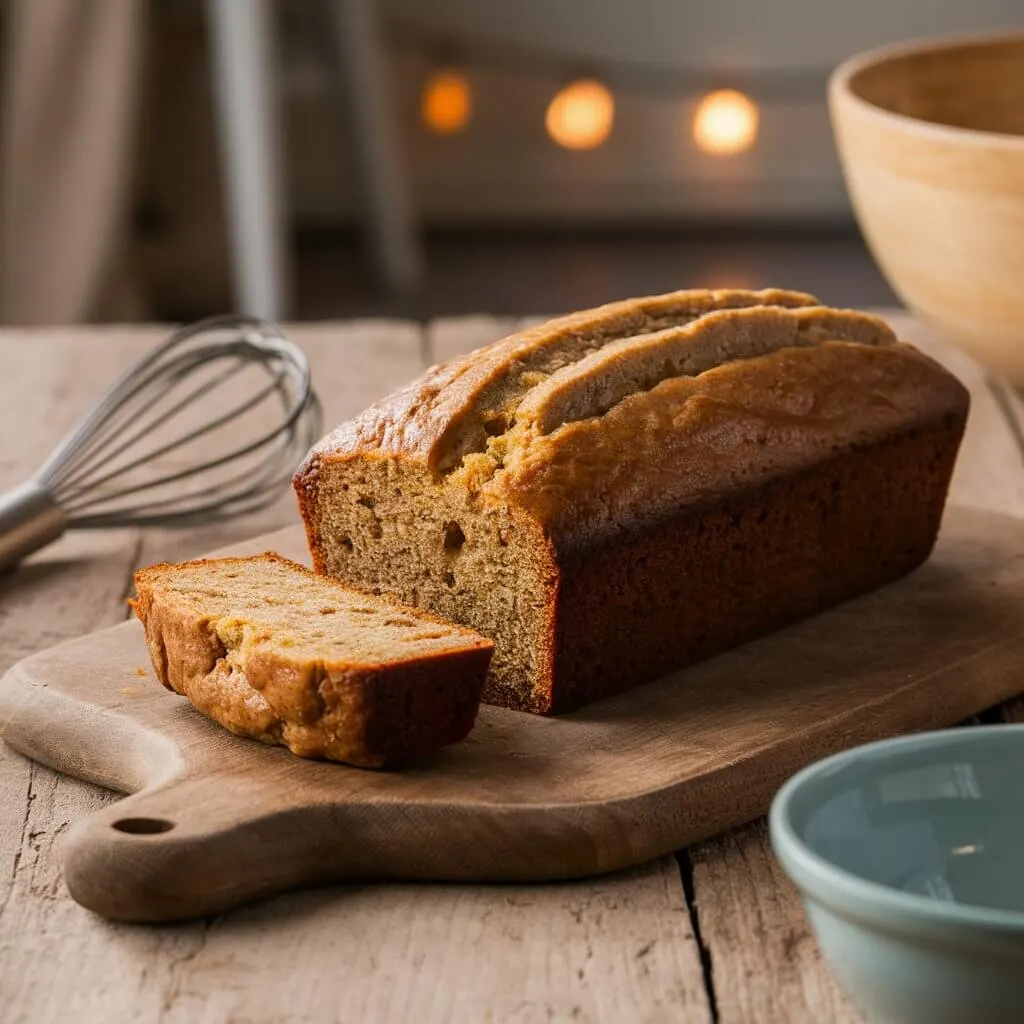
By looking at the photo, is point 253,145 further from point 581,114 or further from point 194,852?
point 194,852

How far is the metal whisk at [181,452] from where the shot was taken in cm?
155

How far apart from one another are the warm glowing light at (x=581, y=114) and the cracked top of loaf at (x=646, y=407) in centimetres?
311

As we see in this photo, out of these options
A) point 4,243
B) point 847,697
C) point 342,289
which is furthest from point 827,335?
point 342,289

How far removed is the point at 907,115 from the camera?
1969 millimetres

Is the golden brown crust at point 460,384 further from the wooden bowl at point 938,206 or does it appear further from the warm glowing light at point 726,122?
the warm glowing light at point 726,122

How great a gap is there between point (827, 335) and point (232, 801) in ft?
2.16

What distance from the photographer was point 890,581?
1.41 meters

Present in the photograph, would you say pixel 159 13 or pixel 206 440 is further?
pixel 159 13

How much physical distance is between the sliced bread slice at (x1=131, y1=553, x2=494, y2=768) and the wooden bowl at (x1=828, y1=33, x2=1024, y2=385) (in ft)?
2.55

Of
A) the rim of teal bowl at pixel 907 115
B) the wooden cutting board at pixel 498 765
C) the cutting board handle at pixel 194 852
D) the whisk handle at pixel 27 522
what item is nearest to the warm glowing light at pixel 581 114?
the rim of teal bowl at pixel 907 115

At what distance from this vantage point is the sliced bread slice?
105 cm

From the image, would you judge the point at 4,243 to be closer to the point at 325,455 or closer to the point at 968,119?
the point at 968,119

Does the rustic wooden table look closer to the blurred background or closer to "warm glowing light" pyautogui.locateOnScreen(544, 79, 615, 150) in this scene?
the blurred background

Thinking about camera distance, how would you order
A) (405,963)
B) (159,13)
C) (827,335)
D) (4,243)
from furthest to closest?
(159,13), (4,243), (827,335), (405,963)
